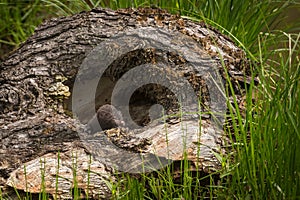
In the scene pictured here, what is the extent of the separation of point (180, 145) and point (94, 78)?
20.8 inches

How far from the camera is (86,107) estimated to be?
2.27m

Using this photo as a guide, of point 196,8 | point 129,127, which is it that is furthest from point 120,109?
point 196,8

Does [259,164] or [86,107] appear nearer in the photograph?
[259,164]

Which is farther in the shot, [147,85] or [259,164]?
[147,85]

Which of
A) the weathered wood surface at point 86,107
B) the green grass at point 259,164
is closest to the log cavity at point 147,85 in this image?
the weathered wood surface at point 86,107

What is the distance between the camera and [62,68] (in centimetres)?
229

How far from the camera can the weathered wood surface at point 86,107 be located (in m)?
1.93

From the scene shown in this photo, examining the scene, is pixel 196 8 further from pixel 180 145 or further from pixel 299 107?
pixel 299 107

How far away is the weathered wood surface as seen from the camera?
1930 mm

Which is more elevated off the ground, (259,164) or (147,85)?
(147,85)

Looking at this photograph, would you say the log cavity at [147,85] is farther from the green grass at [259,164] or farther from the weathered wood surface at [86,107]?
the green grass at [259,164]

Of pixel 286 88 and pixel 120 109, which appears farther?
pixel 120 109

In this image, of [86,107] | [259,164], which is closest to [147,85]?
[86,107]

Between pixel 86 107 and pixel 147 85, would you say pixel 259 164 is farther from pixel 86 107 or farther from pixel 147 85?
pixel 86 107
